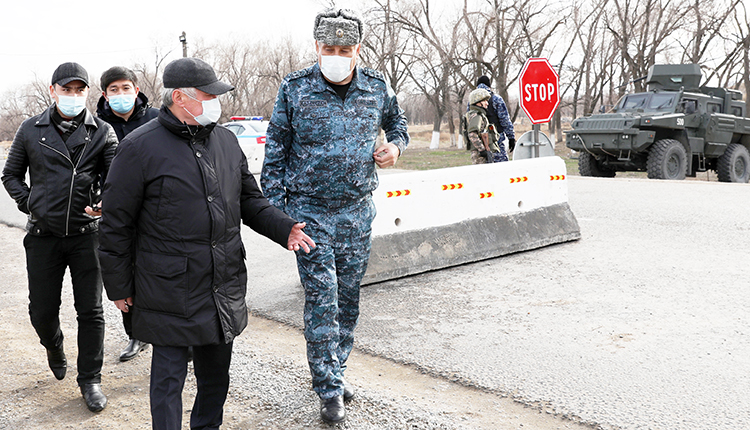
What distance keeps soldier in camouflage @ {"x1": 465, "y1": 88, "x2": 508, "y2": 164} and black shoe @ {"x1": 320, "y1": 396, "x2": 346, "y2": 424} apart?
632 centimetres

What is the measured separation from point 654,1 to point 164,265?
114ft

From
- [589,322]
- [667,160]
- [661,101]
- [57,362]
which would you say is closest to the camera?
[57,362]

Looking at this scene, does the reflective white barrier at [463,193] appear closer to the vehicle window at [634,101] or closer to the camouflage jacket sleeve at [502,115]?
the camouflage jacket sleeve at [502,115]

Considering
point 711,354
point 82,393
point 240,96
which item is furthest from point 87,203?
point 240,96

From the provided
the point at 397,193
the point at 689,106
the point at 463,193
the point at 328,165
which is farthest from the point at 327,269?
the point at 689,106

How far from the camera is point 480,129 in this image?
8.97 metres

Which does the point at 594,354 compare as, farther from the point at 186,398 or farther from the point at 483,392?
the point at 186,398

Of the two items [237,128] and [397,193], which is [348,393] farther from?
[237,128]

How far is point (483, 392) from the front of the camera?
3.46 meters

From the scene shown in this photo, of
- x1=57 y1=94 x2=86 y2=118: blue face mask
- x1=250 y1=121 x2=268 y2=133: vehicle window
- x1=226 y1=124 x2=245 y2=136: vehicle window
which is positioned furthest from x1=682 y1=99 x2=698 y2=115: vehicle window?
x1=57 y1=94 x2=86 y2=118: blue face mask

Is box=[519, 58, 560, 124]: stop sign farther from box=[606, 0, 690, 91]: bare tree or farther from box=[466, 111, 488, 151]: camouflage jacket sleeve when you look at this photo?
box=[606, 0, 690, 91]: bare tree

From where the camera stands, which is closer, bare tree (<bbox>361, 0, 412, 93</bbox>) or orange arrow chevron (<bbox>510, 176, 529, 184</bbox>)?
orange arrow chevron (<bbox>510, 176, 529, 184</bbox>)

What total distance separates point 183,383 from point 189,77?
125 cm

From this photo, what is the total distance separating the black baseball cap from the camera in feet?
11.4
